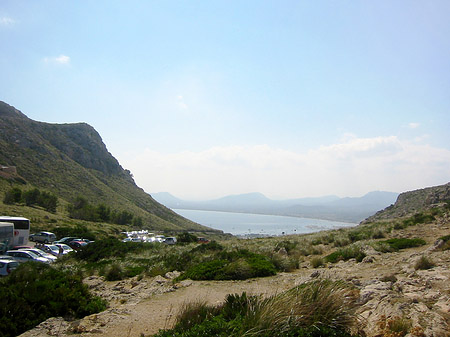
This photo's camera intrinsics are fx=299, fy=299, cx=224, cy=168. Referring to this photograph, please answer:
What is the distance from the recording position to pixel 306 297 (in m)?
5.60

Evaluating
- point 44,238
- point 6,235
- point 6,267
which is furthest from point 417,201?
point 6,235

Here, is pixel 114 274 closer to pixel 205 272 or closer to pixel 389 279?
pixel 205 272

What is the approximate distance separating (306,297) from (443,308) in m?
2.65

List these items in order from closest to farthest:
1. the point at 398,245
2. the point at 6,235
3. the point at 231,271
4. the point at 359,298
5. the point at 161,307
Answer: the point at 359,298
the point at 161,307
the point at 231,271
the point at 398,245
the point at 6,235

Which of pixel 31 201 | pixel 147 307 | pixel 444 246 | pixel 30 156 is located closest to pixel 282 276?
pixel 147 307

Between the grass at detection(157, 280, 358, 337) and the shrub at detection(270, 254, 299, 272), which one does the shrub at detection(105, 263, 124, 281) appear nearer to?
the shrub at detection(270, 254, 299, 272)

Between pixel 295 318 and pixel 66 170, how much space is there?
294 ft

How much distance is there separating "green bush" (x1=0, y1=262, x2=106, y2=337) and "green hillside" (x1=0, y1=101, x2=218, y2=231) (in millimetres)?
42693

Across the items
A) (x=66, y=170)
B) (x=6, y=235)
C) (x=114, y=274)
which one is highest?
(x=66, y=170)

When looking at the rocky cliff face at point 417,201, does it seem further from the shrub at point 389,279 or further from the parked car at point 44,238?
the parked car at point 44,238

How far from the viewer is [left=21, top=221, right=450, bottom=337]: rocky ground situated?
5.45 metres

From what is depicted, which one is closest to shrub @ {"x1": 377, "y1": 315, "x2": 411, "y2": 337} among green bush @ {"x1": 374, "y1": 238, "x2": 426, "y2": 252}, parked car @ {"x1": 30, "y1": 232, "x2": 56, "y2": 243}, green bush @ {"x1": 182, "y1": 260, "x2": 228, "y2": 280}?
green bush @ {"x1": 182, "y1": 260, "x2": 228, "y2": 280}

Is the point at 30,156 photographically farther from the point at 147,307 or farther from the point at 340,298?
the point at 340,298

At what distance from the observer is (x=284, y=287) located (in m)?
10.3
